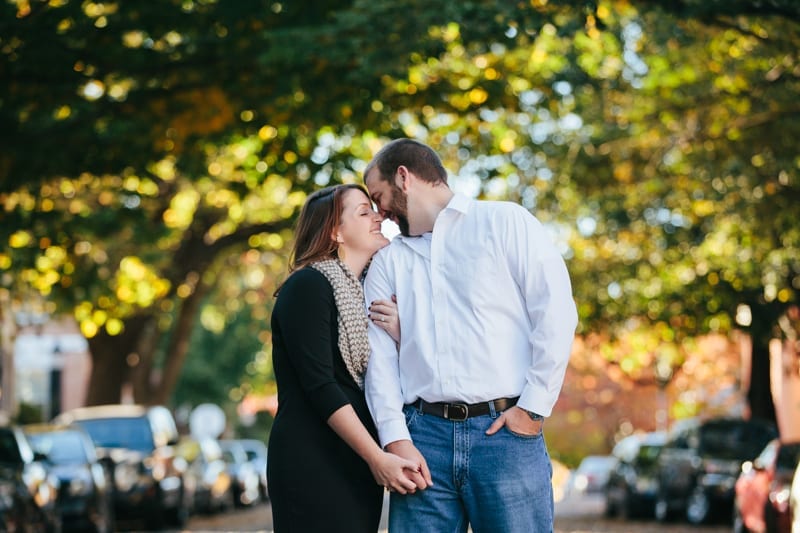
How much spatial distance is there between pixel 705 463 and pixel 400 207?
18324 millimetres

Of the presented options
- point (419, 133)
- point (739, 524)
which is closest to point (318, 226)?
point (739, 524)

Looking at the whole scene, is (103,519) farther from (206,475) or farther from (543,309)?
(543,309)

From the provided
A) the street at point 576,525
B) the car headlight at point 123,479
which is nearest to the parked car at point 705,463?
the street at point 576,525

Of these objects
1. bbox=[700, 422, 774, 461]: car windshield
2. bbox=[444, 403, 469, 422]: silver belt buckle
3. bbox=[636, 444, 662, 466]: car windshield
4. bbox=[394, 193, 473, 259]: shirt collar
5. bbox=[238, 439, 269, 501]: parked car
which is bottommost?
bbox=[238, 439, 269, 501]: parked car

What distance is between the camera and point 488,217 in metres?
4.85

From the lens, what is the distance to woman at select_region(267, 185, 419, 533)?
15.6ft

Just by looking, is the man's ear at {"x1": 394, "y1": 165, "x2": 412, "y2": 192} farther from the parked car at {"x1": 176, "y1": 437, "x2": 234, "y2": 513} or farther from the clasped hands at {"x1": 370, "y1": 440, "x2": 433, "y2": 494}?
the parked car at {"x1": 176, "y1": 437, "x2": 234, "y2": 513}

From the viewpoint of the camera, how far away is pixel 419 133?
2045cm

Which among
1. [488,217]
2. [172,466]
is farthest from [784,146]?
[488,217]

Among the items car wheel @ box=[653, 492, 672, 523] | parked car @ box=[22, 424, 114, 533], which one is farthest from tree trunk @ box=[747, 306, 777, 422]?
parked car @ box=[22, 424, 114, 533]

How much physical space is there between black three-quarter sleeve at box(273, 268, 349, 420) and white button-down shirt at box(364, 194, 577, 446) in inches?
5.8

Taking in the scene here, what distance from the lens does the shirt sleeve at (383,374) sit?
471 centimetres

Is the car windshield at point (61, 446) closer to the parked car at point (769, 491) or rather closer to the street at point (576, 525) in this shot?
the street at point (576, 525)

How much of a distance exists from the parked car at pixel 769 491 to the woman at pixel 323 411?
10850mm
